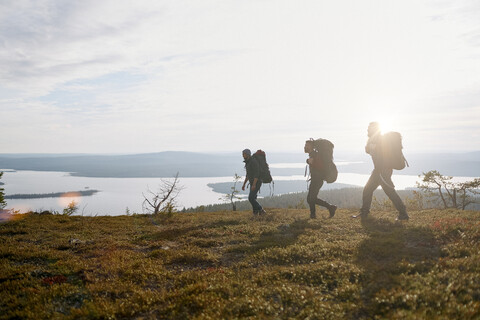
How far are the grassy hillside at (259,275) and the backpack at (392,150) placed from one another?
2905mm

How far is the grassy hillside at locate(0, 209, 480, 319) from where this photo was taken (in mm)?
6387

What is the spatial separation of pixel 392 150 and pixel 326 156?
3.32 meters

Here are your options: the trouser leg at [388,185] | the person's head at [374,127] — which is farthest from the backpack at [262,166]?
the trouser leg at [388,185]

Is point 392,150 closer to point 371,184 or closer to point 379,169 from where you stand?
point 379,169

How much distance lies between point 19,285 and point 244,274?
249 inches

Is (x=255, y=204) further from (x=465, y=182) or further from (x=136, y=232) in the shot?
(x=465, y=182)

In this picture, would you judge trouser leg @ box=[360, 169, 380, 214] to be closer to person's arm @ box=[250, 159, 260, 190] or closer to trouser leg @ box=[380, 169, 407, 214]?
trouser leg @ box=[380, 169, 407, 214]

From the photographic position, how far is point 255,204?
20703mm

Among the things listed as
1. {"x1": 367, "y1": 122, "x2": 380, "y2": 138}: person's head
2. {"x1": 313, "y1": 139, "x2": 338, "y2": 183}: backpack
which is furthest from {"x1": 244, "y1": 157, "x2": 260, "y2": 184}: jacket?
{"x1": 367, "y1": 122, "x2": 380, "y2": 138}: person's head

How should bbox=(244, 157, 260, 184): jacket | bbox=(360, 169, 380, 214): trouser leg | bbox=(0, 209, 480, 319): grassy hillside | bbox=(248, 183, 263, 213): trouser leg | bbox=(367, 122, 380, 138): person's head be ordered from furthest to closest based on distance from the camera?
bbox=(248, 183, 263, 213): trouser leg, bbox=(244, 157, 260, 184): jacket, bbox=(360, 169, 380, 214): trouser leg, bbox=(367, 122, 380, 138): person's head, bbox=(0, 209, 480, 319): grassy hillside

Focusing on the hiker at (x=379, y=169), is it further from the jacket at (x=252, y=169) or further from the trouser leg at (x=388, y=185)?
the jacket at (x=252, y=169)

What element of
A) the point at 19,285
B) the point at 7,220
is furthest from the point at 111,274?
the point at 7,220

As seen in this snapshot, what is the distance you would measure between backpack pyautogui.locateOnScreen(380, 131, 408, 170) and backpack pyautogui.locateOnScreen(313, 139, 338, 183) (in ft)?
9.07

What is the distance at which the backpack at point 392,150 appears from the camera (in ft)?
46.3
